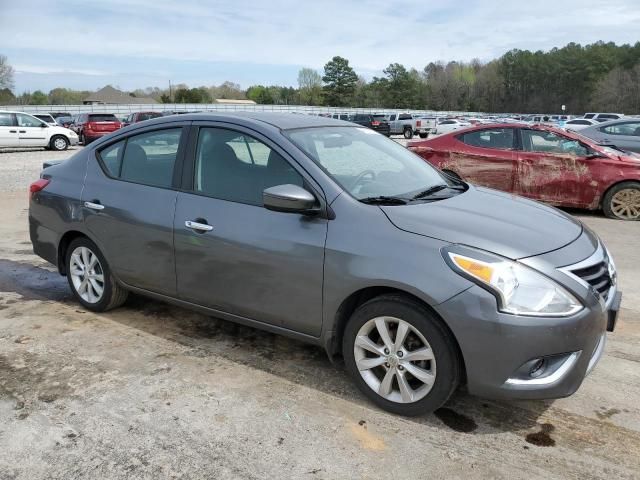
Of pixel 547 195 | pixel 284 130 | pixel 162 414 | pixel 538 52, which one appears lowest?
pixel 162 414

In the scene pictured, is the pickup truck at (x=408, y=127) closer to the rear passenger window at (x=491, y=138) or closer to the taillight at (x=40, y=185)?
the rear passenger window at (x=491, y=138)

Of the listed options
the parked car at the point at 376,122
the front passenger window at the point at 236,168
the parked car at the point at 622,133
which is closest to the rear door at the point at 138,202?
the front passenger window at the point at 236,168

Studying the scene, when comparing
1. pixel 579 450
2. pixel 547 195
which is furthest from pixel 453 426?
pixel 547 195

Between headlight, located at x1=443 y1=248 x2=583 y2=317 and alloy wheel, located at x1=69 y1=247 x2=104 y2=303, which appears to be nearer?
headlight, located at x1=443 y1=248 x2=583 y2=317

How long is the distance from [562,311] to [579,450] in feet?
2.36

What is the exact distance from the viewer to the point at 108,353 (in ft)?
12.6

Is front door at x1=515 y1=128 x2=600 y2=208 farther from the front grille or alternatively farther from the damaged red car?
the front grille

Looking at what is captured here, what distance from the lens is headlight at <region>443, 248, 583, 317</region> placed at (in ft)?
8.63

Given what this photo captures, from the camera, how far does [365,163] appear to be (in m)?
3.70

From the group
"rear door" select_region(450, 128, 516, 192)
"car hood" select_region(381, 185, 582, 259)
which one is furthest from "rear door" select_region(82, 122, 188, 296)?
"rear door" select_region(450, 128, 516, 192)

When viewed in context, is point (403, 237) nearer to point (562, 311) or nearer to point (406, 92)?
point (562, 311)

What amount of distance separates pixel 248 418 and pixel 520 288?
1596mm

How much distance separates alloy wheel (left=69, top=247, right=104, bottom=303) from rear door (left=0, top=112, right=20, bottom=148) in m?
20.1

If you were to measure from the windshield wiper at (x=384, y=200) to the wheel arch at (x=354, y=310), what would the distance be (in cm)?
52
